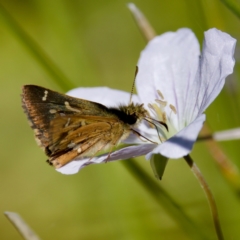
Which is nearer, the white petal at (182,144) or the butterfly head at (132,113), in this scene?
the white petal at (182,144)

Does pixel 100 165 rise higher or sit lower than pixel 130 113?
lower

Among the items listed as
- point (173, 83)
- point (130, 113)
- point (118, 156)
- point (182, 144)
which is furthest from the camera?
point (173, 83)

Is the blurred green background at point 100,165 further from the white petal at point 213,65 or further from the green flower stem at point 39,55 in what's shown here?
the white petal at point 213,65

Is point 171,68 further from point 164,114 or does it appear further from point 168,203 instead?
point 168,203

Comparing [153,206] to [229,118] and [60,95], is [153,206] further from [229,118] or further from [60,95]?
[60,95]

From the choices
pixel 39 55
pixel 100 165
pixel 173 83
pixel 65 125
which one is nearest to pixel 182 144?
pixel 65 125

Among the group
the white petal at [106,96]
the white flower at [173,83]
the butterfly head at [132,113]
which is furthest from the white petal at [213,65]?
the white petal at [106,96]

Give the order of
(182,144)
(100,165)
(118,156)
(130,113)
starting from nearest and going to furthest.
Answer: (182,144)
(118,156)
(130,113)
(100,165)
